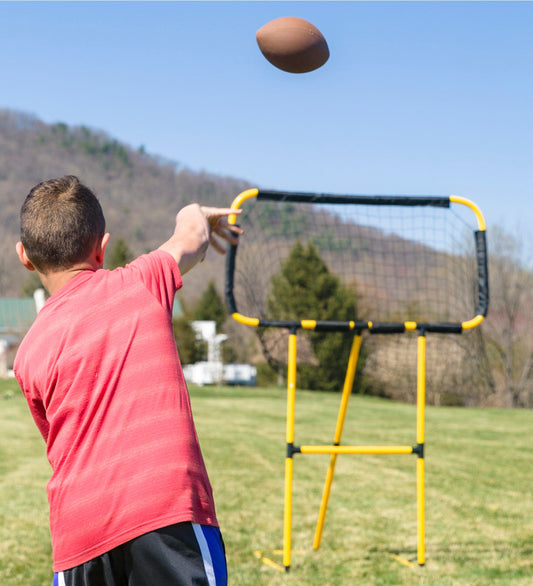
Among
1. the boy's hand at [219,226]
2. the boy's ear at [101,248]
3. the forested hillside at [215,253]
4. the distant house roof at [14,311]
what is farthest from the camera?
the distant house roof at [14,311]

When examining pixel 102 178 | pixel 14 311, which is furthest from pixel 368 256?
Result: pixel 102 178

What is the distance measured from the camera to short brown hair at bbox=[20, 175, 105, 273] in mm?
1962

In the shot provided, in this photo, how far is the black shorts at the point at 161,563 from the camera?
6.10ft

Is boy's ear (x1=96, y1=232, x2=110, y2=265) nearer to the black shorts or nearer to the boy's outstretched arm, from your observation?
the boy's outstretched arm

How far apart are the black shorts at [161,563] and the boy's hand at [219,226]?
3.24 ft

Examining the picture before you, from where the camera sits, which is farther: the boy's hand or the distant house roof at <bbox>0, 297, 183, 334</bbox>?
the distant house roof at <bbox>0, 297, 183, 334</bbox>

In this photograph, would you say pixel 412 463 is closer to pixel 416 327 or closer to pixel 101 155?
pixel 416 327

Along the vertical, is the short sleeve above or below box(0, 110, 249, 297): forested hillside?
below

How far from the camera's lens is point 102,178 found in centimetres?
10662

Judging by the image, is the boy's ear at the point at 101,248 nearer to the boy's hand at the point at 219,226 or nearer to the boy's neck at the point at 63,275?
the boy's neck at the point at 63,275

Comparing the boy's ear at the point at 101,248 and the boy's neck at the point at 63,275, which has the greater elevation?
the boy's ear at the point at 101,248

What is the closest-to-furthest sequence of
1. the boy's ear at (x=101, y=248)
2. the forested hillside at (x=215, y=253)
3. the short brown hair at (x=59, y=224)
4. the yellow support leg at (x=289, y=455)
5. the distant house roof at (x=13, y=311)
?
the short brown hair at (x=59, y=224), the boy's ear at (x=101, y=248), the yellow support leg at (x=289, y=455), the forested hillside at (x=215, y=253), the distant house roof at (x=13, y=311)

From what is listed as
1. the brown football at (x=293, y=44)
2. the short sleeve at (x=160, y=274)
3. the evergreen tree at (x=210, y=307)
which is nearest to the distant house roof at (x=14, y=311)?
the evergreen tree at (x=210, y=307)

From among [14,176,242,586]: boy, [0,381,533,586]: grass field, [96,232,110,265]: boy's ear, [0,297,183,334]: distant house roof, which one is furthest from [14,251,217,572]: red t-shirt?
[0,297,183,334]: distant house roof
